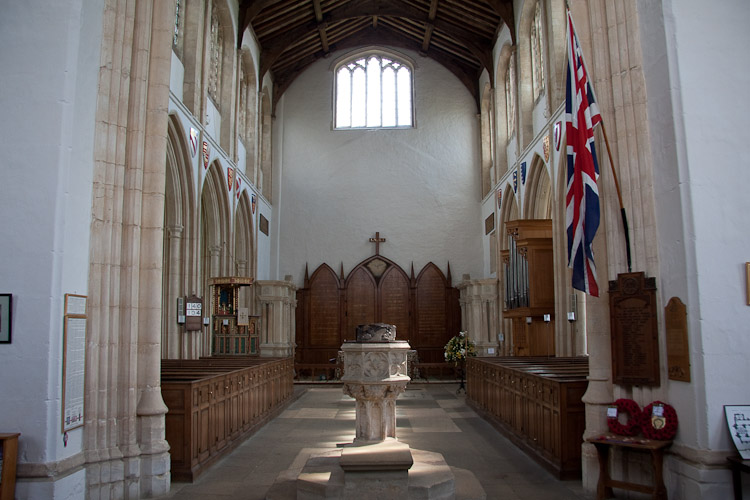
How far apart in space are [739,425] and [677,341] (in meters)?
0.67

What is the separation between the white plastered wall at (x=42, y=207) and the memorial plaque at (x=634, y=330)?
167 inches

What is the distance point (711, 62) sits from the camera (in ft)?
16.1

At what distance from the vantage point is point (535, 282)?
12.0m

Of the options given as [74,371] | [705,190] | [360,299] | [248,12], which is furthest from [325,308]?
[705,190]

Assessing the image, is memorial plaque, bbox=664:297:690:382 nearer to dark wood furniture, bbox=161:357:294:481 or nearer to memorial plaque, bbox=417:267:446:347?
dark wood furniture, bbox=161:357:294:481

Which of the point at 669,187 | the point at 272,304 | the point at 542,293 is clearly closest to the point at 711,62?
the point at 669,187

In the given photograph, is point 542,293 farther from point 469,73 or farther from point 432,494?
point 469,73

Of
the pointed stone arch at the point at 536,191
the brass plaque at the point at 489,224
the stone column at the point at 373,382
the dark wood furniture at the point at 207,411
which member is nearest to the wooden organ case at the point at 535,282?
the pointed stone arch at the point at 536,191

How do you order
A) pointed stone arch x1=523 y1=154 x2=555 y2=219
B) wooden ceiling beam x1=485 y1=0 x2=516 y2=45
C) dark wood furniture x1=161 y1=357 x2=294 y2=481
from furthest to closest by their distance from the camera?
wooden ceiling beam x1=485 y1=0 x2=516 y2=45 → pointed stone arch x1=523 y1=154 x2=555 y2=219 → dark wood furniture x1=161 y1=357 x2=294 y2=481

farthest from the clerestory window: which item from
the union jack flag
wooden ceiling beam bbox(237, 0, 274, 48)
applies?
the union jack flag

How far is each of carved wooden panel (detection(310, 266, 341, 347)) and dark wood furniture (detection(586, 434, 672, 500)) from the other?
520 inches

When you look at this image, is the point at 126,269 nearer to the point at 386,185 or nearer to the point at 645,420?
the point at 645,420

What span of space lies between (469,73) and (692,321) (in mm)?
15595

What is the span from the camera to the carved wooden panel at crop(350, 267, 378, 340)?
59.9 feet
